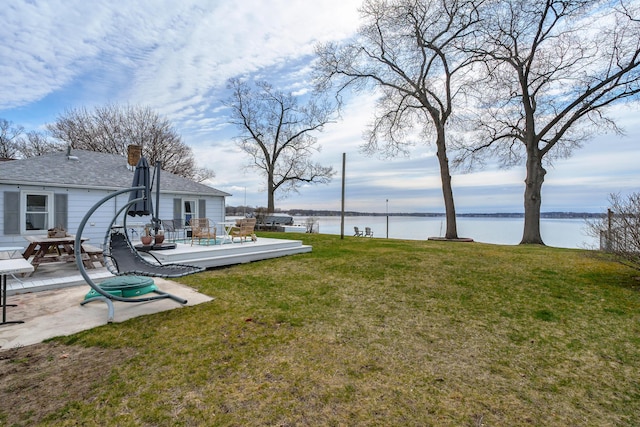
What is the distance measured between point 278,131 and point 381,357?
25279 millimetres

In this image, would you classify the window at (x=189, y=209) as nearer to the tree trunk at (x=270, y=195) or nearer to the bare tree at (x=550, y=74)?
the tree trunk at (x=270, y=195)

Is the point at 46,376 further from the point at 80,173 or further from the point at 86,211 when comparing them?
the point at 80,173

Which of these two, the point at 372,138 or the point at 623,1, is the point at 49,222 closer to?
the point at 372,138

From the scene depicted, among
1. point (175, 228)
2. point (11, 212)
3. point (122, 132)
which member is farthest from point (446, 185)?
point (122, 132)

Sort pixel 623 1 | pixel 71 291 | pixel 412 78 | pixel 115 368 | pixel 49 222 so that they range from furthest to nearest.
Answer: pixel 412 78 < pixel 623 1 < pixel 49 222 < pixel 71 291 < pixel 115 368

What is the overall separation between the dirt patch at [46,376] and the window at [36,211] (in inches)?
318

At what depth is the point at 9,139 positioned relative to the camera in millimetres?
25656

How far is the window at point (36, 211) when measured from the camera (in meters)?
9.24

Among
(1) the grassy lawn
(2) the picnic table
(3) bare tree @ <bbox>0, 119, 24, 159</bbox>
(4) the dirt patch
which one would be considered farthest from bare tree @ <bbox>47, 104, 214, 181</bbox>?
(4) the dirt patch

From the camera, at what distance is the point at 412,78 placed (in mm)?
17016

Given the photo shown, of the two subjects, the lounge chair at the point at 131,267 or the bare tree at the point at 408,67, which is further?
the bare tree at the point at 408,67

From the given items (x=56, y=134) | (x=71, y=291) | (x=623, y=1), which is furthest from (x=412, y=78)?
(x=56, y=134)

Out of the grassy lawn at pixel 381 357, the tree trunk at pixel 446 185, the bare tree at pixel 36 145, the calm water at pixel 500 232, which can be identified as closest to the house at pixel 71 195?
the grassy lawn at pixel 381 357

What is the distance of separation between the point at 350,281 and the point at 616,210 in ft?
17.3
